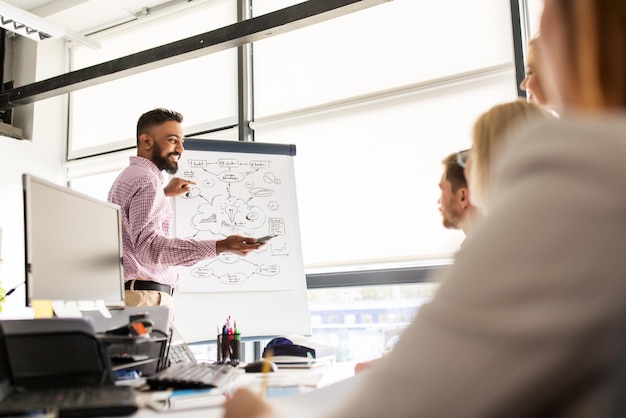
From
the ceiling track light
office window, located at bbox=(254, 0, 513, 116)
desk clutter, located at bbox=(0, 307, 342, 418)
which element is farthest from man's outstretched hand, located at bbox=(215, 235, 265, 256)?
the ceiling track light

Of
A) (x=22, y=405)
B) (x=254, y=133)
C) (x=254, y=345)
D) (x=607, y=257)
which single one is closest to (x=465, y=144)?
(x=254, y=133)

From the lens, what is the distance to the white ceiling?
14.5ft

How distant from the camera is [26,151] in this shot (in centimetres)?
452

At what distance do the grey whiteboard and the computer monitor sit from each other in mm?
1442

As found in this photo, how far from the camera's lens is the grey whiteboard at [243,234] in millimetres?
2992

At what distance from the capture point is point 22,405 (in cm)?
94

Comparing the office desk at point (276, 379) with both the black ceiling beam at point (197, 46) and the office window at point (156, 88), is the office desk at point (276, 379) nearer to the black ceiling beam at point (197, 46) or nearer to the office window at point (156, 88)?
the black ceiling beam at point (197, 46)

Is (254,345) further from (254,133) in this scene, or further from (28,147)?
(28,147)

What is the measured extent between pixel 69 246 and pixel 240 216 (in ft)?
5.96

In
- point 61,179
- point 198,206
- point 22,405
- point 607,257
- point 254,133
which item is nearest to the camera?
point 607,257

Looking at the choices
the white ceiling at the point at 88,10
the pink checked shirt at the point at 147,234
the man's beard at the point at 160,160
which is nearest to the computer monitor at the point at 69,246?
the pink checked shirt at the point at 147,234

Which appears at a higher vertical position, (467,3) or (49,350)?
(467,3)

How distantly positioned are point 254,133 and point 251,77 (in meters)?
0.42

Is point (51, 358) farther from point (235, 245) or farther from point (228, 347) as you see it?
point (235, 245)
